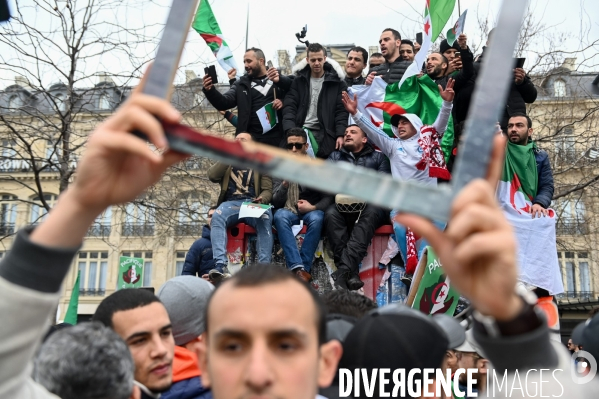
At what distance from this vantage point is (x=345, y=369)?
2.30 meters

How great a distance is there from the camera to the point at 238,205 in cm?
757

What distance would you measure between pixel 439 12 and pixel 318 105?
1847 mm

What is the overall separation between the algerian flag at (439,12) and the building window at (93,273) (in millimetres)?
37599

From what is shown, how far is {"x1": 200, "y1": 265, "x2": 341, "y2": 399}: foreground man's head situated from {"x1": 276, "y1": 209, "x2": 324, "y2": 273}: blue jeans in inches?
209

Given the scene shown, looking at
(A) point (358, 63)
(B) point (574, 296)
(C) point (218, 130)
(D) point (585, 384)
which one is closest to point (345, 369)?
(D) point (585, 384)

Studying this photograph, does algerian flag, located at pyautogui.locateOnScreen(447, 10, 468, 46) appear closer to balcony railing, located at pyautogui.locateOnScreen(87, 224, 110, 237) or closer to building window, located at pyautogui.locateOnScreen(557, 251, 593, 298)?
balcony railing, located at pyautogui.locateOnScreen(87, 224, 110, 237)

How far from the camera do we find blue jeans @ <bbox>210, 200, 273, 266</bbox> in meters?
7.36

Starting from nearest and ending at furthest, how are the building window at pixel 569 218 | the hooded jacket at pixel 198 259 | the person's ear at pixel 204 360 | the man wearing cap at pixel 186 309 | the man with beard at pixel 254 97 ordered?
the person's ear at pixel 204 360 < the man wearing cap at pixel 186 309 < the hooded jacket at pixel 198 259 < the man with beard at pixel 254 97 < the building window at pixel 569 218

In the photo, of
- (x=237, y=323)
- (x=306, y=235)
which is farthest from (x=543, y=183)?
(x=237, y=323)

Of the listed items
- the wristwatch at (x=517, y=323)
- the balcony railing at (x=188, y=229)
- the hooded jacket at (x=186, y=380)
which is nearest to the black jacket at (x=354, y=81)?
the hooded jacket at (x=186, y=380)

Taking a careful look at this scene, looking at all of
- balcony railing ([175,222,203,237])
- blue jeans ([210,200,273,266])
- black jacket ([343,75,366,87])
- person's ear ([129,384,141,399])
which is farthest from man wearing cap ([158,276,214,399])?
balcony railing ([175,222,203,237])

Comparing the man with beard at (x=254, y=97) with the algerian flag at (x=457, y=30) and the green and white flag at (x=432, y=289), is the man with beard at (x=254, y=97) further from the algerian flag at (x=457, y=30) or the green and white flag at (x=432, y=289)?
the green and white flag at (x=432, y=289)

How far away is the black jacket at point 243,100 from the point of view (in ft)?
27.6

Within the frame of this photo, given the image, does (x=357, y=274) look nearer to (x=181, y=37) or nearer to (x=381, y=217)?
(x=381, y=217)
